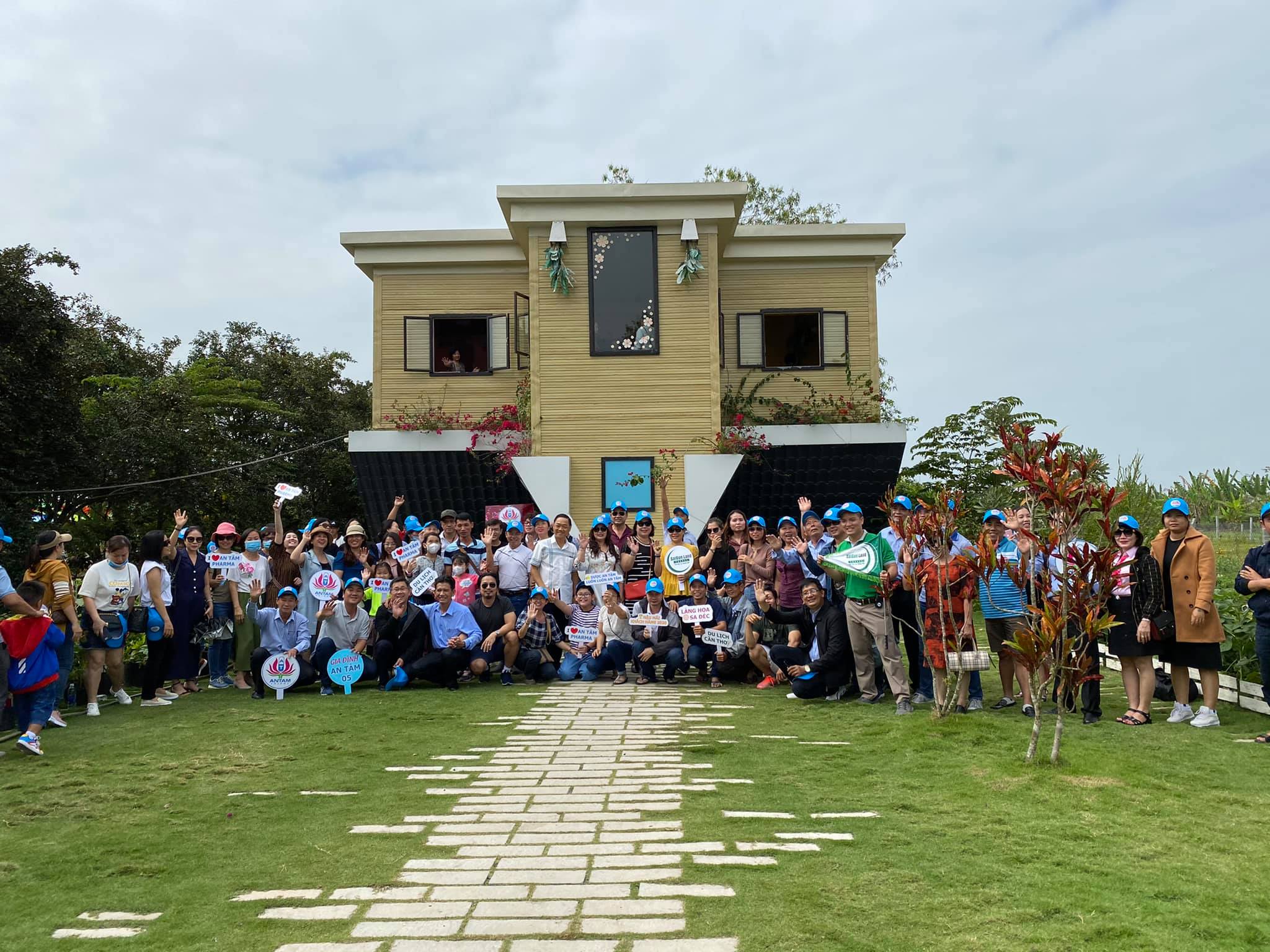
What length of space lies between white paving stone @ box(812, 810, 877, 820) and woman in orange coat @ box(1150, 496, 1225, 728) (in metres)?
4.41

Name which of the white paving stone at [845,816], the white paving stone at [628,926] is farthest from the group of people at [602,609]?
the white paving stone at [628,926]

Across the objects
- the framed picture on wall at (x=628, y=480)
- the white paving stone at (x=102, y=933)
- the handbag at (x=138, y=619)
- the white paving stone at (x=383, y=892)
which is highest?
the framed picture on wall at (x=628, y=480)

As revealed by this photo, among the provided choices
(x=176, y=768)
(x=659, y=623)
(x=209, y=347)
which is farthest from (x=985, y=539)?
(x=209, y=347)

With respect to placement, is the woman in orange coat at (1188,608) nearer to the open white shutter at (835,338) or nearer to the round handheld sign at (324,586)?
the round handheld sign at (324,586)

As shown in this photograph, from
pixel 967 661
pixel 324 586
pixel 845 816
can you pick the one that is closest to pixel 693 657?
pixel 967 661

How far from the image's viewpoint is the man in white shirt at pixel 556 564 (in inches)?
531

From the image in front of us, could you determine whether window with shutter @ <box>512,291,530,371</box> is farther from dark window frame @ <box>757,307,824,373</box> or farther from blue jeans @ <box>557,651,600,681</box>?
blue jeans @ <box>557,651,600,681</box>

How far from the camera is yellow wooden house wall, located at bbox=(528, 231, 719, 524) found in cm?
1909

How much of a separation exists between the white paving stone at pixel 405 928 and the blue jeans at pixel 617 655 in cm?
809

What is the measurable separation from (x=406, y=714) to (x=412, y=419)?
1053 centimetres

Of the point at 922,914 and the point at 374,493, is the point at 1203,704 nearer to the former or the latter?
the point at 922,914

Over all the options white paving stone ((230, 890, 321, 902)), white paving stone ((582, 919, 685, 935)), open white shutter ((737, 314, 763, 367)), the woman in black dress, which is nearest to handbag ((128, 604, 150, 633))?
white paving stone ((230, 890, 321, 902))

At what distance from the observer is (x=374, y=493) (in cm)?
2031

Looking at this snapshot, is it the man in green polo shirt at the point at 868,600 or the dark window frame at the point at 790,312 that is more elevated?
the dark window frame at the point at 790,312
